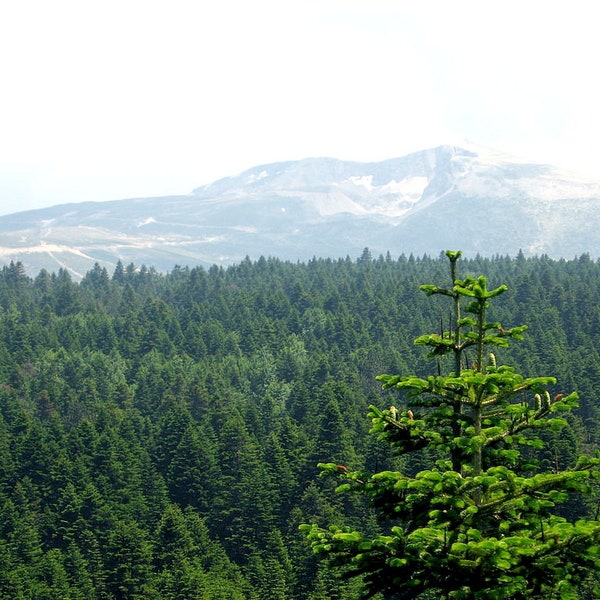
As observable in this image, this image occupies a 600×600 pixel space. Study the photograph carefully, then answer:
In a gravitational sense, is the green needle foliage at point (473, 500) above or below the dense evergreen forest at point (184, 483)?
above

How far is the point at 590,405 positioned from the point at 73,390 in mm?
86693

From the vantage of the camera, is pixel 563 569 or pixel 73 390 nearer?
Result: pixel 563 569

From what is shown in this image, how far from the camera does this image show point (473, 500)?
19797 millimetres

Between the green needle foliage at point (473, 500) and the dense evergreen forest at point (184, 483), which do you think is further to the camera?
the dense evergreen forest at point (184, 483)

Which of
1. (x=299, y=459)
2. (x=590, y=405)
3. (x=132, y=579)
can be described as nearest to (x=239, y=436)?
(x=299, y=459)

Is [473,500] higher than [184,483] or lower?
higher

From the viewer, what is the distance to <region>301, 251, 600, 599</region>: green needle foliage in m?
18.1

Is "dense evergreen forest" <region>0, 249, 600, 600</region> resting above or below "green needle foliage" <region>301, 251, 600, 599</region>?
below

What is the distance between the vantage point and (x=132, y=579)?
100062 millimetres

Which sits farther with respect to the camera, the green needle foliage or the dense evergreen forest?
the dense evergreen forest

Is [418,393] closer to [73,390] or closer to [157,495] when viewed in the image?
[157,495]

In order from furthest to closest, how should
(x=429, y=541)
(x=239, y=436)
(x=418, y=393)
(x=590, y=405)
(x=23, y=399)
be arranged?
(x=23, y=399) → (x=590, y=405) → (x=239, y=436) → (x=418, y=393) → (x=429, y=541)

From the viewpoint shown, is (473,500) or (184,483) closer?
(473,500)

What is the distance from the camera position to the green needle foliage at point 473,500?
18.1 m
